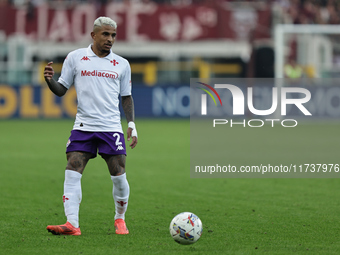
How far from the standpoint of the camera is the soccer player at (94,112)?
6.25 meters

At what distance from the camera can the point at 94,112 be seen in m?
6.32

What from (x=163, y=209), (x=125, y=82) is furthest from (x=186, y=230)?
(x=163, y=209)

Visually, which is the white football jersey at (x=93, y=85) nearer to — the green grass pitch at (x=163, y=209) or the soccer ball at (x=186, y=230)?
the green grass pitch at (x=163, y=209)

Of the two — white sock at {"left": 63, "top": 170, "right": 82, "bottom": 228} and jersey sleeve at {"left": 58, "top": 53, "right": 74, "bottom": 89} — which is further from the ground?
jersey sleeve at {"left": 58, "top": 53, "right": 74, "bottom": 89}

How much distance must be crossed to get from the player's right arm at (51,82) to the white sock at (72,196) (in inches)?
30.1

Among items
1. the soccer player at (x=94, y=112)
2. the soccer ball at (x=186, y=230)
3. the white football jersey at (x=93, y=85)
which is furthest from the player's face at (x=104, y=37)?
the soccer ball at (x=186, y=230)

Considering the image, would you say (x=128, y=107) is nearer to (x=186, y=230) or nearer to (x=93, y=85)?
(x=93, y=85)

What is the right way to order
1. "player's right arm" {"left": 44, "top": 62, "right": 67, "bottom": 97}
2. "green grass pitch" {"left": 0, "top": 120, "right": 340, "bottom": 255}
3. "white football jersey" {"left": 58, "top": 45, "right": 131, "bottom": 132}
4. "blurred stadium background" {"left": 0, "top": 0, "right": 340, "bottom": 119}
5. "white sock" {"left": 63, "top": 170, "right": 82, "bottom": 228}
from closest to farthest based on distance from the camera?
"green grass pitch" {"left": 0, "top": 120, "right": 340, "bottom": 255} → "player's right arm" {"left": 44, "top": 62, "right": 67, "bottom": 97} → "white sock" {"left": 63, "top": 170, "right": 82, "bottom": 228} → "white football jersey" {"left": 58, "top": 45, "right": 131, "bottom": 132} → "blurred stadium background" {"left": 0, "top": 0, "right": 340, "bottom": 119}

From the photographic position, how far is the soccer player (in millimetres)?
6246

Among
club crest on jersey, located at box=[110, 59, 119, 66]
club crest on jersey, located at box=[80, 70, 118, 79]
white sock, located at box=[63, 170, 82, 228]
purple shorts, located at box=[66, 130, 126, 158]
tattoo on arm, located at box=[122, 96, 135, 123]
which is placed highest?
club crest on jersey, located at box=[110, 59, 119, 66]

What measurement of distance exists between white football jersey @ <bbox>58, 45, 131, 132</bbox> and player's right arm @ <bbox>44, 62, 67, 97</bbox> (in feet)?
0.19

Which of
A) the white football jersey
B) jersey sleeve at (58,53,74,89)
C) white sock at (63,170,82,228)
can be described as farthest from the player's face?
white sock at (63,170,82,228)

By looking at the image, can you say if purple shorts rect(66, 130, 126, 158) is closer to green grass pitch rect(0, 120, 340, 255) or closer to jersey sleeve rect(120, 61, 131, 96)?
jersey sleeve rect(120, 61, 131, 96)

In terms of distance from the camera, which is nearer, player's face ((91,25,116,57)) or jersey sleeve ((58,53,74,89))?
player's face ((91,25,116,57))
